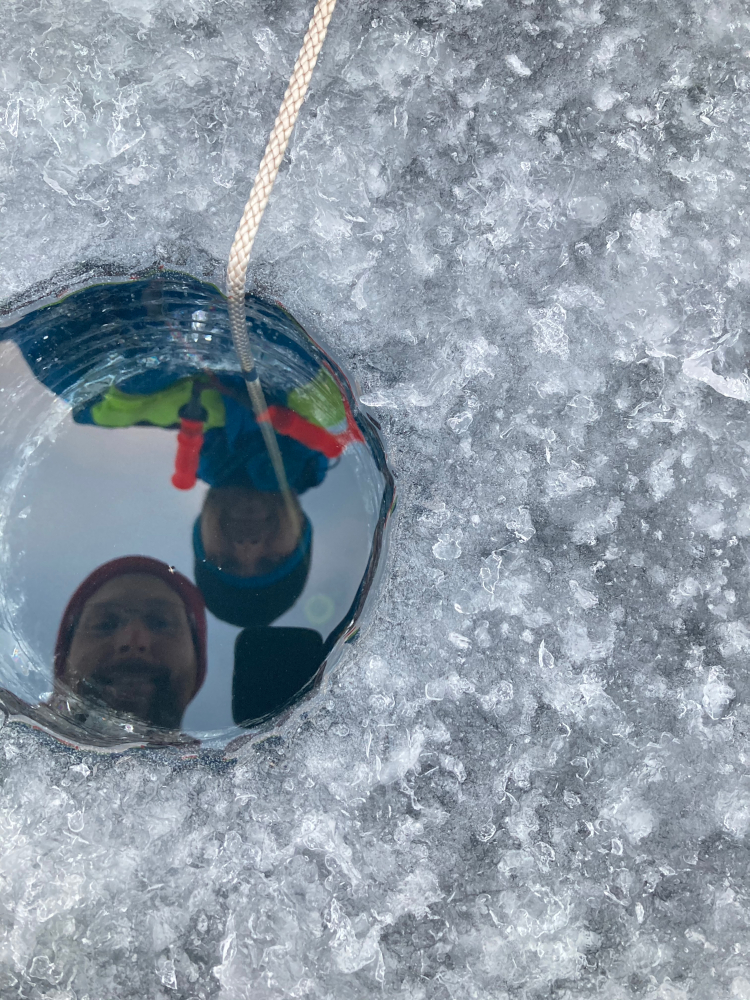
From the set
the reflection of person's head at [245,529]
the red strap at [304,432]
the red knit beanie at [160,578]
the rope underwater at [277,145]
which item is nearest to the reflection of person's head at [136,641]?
the red knit beanie at [160,578]

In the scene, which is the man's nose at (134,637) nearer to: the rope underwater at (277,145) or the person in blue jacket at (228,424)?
the person in blue jacket at (228,424)

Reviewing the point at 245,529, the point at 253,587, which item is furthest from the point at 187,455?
the point at 253,587

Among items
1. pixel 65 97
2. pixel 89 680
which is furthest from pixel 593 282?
pixel 89 680

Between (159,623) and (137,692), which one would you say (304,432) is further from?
(137,692)

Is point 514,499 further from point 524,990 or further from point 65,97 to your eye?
point 65,97

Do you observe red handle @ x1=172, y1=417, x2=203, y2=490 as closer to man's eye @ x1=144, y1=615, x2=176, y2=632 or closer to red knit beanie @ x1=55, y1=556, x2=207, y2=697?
red knit beanie @ x1=55, y1=556, x2=207, y2=697

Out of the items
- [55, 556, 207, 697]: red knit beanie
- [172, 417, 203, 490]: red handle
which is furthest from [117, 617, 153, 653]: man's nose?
[172, 417, 203, 490]: red handle
